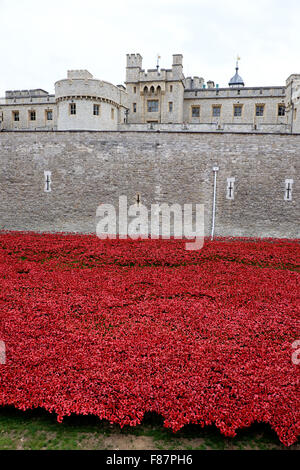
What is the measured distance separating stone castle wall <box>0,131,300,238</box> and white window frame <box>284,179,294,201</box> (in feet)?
0.62

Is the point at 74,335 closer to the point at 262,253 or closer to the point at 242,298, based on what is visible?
the point at 242,298

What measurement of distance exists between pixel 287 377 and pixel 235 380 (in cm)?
95

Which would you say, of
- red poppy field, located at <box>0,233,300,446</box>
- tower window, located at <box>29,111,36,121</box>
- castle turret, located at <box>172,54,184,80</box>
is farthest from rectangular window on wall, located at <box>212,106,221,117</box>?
red poppy field, located at <box>0,233,300,446</box>

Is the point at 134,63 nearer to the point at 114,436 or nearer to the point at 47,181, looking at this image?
the point at 47,181

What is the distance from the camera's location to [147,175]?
69.5 ft

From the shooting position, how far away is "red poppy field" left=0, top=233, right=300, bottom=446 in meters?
4.96

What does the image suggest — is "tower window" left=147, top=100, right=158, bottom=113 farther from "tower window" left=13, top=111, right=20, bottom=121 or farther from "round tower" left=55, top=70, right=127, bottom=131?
"tower window" left=13, top=111, right=20, bottom=121

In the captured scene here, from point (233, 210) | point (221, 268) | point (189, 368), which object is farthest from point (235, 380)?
point (233, 210)

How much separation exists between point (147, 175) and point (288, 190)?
8944 mm

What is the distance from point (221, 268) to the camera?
42.9 feet

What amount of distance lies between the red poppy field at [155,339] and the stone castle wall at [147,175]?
24.5 feet

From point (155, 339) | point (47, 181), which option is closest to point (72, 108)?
point (47, 181)

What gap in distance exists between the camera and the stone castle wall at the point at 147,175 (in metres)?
20.6

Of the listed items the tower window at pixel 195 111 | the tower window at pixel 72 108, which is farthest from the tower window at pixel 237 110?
the tower window at pixel 72 108
